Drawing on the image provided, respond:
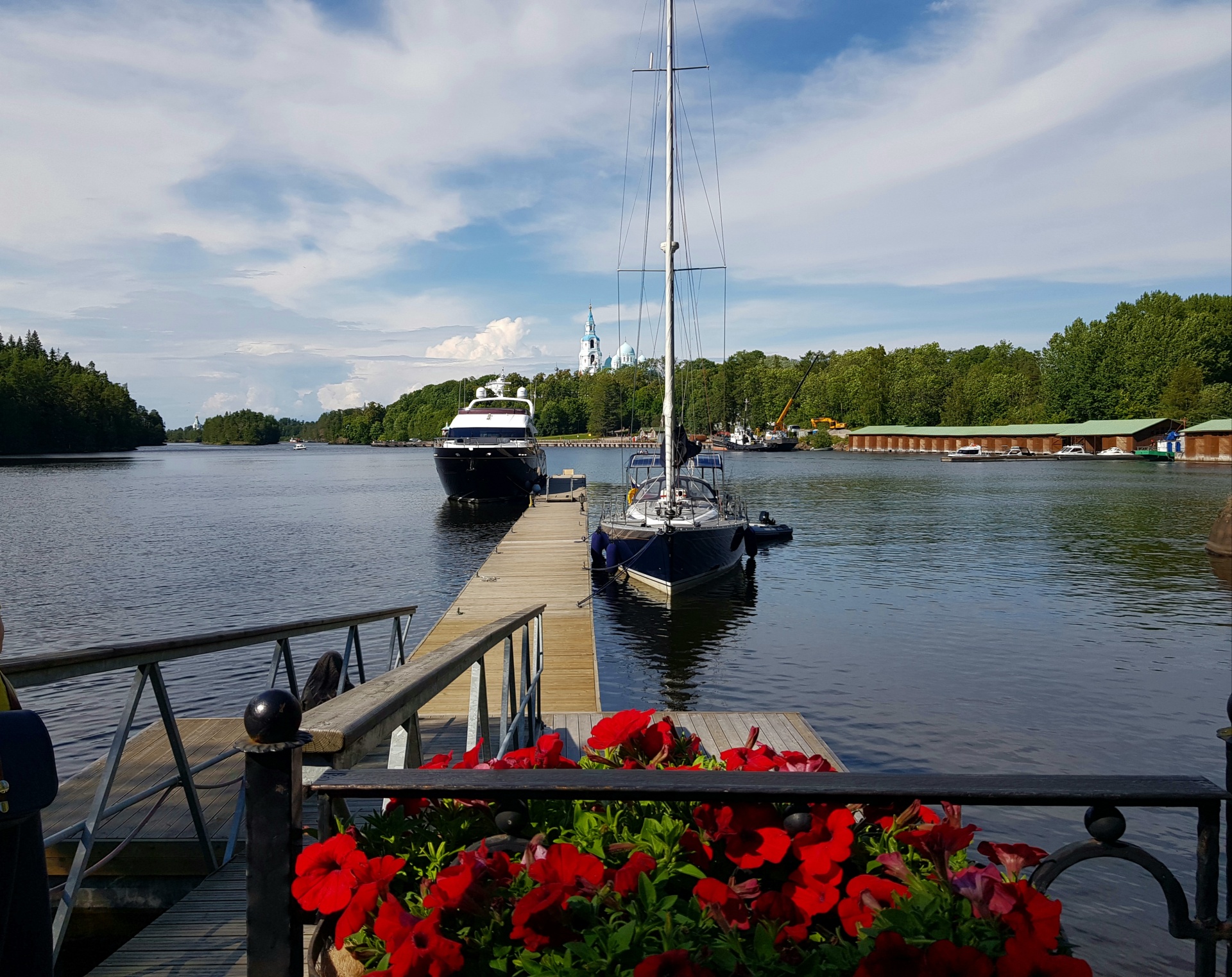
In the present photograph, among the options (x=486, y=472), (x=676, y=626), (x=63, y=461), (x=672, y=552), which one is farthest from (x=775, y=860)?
(x=63, y=461)

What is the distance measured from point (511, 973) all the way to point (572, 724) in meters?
5.79

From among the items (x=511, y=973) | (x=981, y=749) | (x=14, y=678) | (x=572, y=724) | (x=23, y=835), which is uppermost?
(x=14, y=678)

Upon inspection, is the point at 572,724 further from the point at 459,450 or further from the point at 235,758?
the point at 459,450

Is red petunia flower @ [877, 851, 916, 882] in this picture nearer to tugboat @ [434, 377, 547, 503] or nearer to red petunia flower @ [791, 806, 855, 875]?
red petunia flower @ [791, 806, 855, 875]

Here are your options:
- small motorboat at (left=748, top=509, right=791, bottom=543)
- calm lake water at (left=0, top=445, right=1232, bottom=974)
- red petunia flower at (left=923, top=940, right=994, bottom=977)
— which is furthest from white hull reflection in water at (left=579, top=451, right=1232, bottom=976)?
red petunia flower at (left=923, top=940, right=994, bottom=977)

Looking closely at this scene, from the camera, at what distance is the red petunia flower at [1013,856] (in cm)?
193

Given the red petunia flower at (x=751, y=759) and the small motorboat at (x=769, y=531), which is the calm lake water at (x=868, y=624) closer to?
the small motorboat at (x=769, y=531)

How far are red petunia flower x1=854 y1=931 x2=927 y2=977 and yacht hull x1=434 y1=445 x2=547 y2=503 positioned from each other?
4411 centimetres

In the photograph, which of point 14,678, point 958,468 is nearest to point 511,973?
point 14,678

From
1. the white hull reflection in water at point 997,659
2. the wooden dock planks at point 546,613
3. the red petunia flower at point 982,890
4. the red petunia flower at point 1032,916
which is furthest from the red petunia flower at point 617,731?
the white hull reflection in water at point 997,659

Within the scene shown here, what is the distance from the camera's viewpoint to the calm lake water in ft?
37.1

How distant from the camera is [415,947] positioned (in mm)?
1713

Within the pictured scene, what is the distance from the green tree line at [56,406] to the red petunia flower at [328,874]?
430ft

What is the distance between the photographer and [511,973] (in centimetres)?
184
